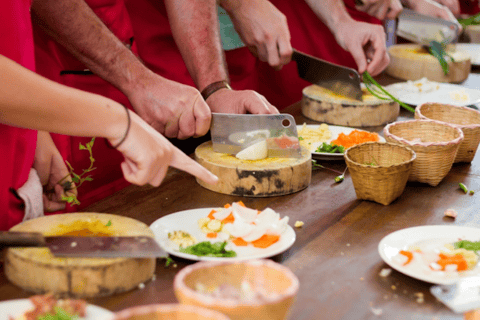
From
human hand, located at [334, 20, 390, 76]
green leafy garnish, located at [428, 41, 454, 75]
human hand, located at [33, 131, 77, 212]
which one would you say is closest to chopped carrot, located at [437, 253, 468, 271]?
human hand, located at [33, 131, 77, 212]

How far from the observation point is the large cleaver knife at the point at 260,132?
198 centimetres

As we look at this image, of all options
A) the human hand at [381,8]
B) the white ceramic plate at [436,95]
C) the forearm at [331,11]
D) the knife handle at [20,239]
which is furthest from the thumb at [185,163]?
the human hand at [381,8]

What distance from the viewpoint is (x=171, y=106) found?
204cm

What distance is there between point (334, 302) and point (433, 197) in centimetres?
80

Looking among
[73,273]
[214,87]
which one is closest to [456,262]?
[73,273]

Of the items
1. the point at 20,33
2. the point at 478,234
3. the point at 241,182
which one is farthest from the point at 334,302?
the point at 20,33

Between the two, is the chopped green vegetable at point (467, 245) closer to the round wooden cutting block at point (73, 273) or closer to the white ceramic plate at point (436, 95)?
the round wooden cutting block at point (73, 273)

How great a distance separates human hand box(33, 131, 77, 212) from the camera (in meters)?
1.76

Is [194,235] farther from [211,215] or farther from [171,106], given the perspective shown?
[171,106]

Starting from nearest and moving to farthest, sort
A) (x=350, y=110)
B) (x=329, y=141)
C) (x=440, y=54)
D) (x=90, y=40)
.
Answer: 1. (x=90, y=40)
2. (x=329, y=141)
3. (x=350, y=110)
4. (x=440, y=54)

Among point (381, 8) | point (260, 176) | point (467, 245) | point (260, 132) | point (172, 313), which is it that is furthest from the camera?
point (381, 8)

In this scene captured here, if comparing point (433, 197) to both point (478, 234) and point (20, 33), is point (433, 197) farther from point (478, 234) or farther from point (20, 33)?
point (20, 33)

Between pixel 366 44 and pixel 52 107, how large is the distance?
7.72 ft

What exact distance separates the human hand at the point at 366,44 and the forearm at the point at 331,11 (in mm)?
73
